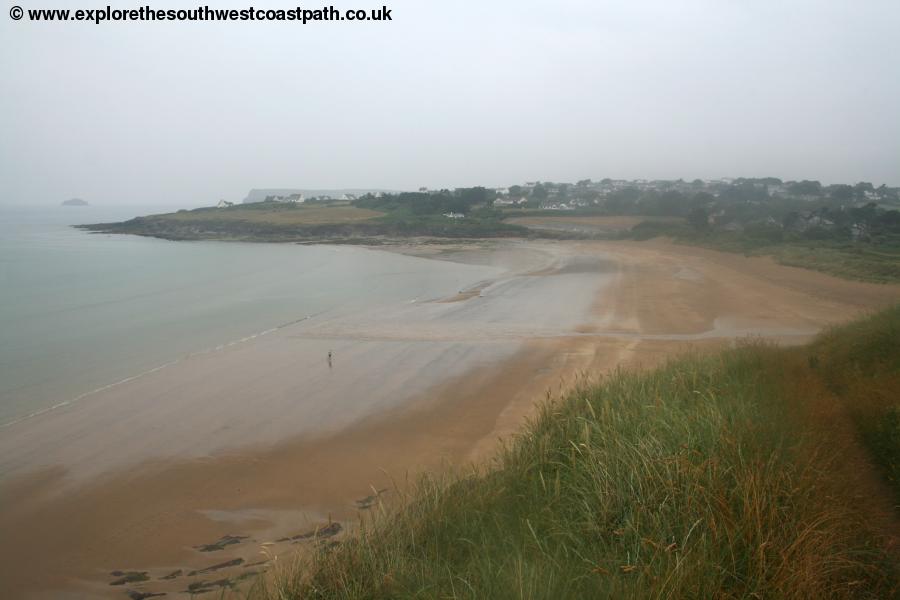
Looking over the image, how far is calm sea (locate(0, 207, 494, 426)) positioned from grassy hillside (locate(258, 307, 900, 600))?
8774 millimetres

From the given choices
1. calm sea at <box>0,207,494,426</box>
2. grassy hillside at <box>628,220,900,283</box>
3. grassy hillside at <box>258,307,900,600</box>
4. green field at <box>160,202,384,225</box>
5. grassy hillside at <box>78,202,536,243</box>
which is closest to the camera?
grassy hillside at <box>258,307,900,600</box>

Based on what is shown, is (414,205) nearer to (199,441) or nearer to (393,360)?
(393,360)

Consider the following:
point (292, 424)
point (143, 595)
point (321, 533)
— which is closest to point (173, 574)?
point (143, 595)

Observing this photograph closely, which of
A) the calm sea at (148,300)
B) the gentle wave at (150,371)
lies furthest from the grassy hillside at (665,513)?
the calm sea at (148,300)

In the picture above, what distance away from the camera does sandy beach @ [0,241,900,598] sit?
5.67 metres

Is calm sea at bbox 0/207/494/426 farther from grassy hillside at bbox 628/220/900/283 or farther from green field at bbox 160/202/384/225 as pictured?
green field at bbox 160/202/384/225

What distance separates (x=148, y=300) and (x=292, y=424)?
50.3ft

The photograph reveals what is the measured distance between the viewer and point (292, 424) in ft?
29.0

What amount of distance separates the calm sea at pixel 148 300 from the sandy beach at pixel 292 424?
143 centimetres

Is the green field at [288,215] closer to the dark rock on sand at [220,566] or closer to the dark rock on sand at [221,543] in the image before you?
the dark rock on sand at [221,543]

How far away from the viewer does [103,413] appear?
375 inches

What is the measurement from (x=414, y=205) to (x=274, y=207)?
21507mm

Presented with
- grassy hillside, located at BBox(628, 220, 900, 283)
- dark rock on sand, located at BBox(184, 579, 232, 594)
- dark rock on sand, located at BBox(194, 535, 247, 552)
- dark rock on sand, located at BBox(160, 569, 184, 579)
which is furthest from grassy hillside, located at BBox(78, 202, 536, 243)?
dark rock on sand, located at BBox(184, 579, 232, 594)

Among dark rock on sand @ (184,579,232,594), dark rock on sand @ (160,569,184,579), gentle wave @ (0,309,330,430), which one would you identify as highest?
gentle wave @ (0,309,330,430)
